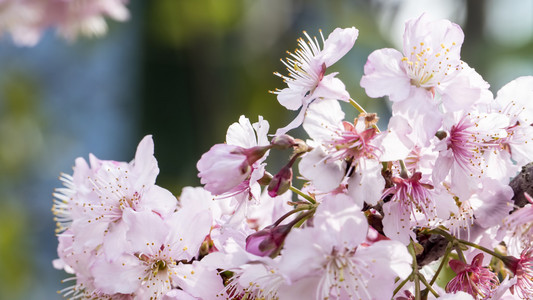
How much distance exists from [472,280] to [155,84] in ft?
15.7

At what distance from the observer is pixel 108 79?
6.27 meters

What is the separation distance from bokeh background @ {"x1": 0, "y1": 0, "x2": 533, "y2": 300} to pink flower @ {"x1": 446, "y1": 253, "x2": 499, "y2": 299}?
279 cm

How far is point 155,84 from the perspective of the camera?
533 centimetres

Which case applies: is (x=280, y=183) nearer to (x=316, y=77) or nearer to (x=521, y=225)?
(x=316, y=77)

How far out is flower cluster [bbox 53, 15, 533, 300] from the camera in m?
0.64

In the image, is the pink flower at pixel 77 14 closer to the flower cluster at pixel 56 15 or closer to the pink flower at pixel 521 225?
the flower cluster at pixel 56 15

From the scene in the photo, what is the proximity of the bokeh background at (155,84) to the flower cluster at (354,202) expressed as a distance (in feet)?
9.09

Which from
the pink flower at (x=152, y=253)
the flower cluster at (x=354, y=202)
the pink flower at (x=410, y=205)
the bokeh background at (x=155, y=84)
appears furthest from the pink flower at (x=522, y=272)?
the bokeh background at (x=155, y=84)

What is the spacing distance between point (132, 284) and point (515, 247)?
1.50ft

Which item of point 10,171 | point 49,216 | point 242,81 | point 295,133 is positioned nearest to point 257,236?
point 295,133

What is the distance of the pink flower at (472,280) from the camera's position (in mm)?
731

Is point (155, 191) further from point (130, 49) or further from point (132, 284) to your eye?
point (130, 49)

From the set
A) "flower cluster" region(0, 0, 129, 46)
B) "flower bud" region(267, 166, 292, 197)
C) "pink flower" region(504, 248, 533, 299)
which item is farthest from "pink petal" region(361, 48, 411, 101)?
"flower cluster" region(0, 0, 129, 46)

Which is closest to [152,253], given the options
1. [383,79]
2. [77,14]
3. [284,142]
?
[284,142]
